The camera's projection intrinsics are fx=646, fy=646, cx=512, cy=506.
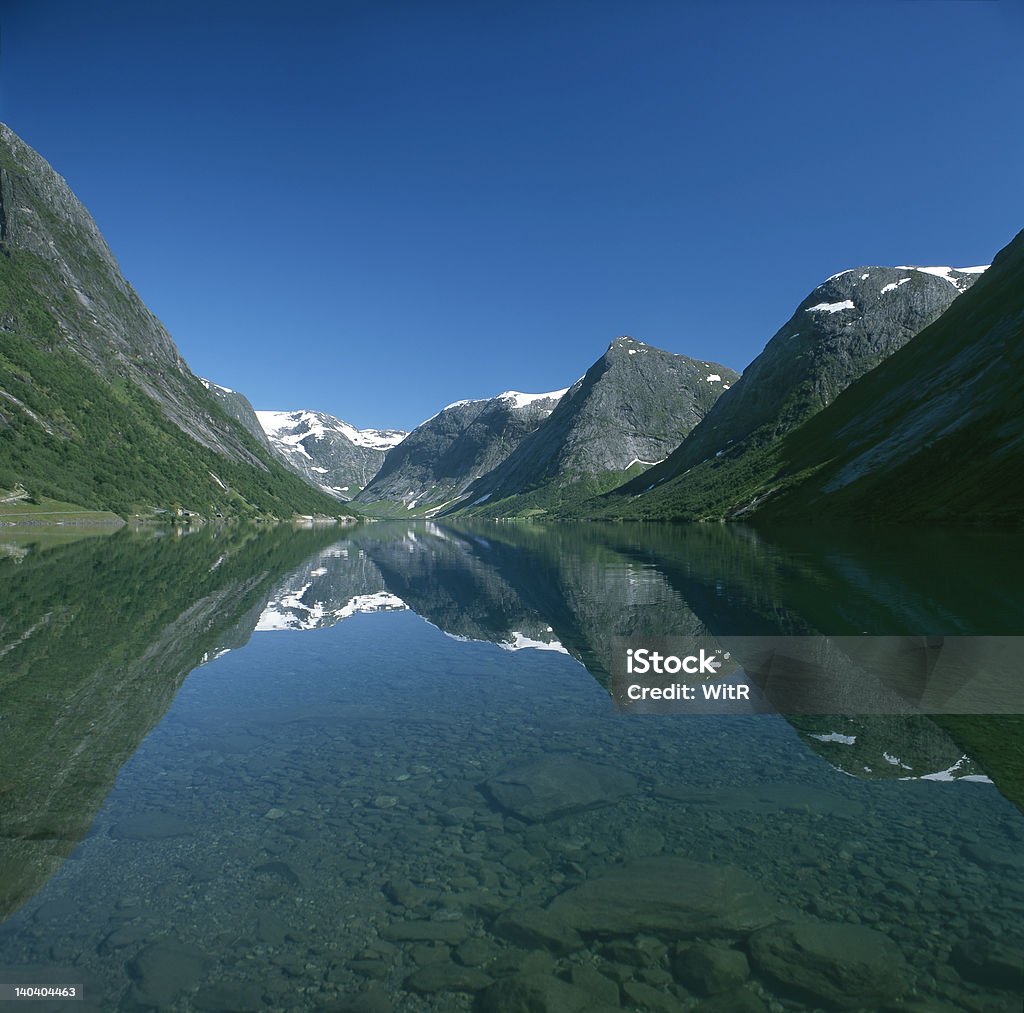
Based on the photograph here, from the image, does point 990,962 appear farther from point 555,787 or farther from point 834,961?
point 555,787

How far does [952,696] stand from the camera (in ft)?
71.9

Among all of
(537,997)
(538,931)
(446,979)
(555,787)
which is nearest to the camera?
(537,997)

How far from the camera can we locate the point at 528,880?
12.2 metres

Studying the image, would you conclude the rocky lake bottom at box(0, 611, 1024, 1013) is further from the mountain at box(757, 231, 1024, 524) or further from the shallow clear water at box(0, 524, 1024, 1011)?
the mountain at box(757, 231, 1024, 524)

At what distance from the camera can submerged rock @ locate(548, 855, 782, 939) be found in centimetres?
1070

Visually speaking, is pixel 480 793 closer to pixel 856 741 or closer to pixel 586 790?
pixel 586 790

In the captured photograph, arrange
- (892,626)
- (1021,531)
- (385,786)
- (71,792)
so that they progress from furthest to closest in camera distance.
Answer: (1021,531)
(892,626)
(385,786)
(71,792)

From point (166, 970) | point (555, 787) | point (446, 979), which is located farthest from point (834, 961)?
point (166, 970)

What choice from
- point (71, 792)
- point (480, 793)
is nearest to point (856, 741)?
point (480, 793)

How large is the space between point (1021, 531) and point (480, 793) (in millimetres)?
94816

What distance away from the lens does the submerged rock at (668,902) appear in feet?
35.1

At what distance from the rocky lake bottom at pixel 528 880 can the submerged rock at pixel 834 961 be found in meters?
Result: 0.04

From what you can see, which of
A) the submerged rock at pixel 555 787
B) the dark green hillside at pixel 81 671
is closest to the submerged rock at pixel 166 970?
the dark green hillside at pixel 81 671

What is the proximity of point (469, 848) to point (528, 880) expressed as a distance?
1727mm
